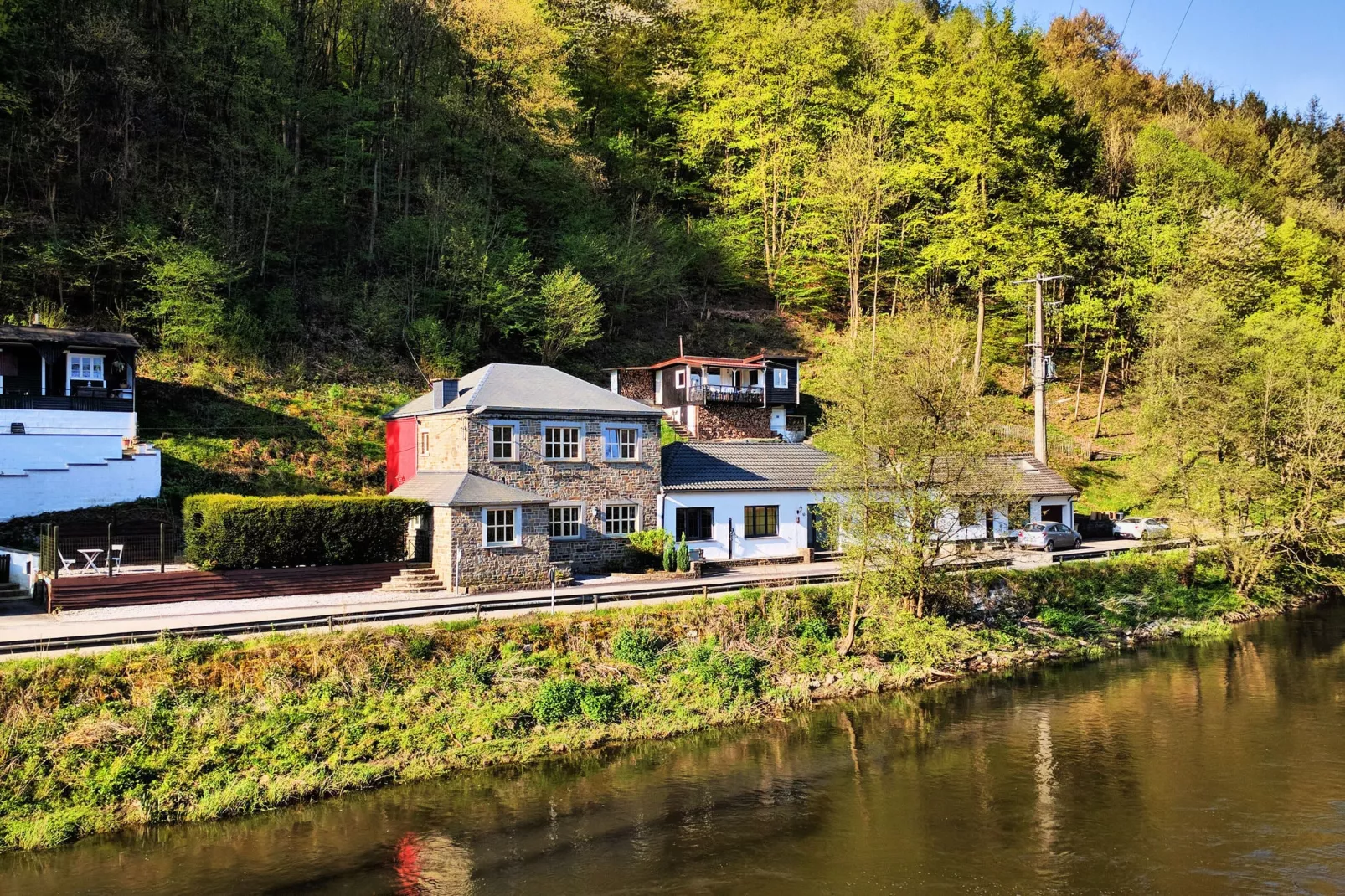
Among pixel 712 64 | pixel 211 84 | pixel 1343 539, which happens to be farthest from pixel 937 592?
pixel 712 64

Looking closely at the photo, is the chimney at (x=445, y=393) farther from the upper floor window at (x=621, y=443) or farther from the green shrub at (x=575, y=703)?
the green shrub at (x=575, y=703)

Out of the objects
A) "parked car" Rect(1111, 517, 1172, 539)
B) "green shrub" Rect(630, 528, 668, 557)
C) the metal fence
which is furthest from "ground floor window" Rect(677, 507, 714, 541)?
"parked car" Rect(1111, 517, 1172, 539)

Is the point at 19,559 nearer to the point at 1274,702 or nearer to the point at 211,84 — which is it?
the point at 211,84

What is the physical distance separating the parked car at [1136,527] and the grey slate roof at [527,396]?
84.5ft

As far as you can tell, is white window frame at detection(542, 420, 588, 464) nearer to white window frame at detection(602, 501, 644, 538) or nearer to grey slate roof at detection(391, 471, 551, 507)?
white window frame at detection(602, 501, 644, 538)

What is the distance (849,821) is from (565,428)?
746 inches

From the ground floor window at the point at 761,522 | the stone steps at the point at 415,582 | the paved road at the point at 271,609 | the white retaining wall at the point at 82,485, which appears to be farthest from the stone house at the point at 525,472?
the white retaining wall at the point at 82,485

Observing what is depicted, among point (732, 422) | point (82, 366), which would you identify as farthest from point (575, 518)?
point (82, 366)

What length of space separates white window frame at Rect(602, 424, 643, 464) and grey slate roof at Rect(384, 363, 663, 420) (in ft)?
1.88

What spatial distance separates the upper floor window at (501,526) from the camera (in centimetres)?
2811

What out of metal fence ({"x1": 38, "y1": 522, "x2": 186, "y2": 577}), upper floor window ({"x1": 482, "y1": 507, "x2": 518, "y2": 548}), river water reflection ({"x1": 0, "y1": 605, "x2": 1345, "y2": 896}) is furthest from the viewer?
upper floor window ({"x1": 482, "y1": 507, "x2": 518, "y2": 548})

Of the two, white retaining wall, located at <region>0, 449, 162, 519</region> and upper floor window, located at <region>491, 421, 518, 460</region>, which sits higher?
upper floor window, located at <region>491, 421, 518, 460</region>

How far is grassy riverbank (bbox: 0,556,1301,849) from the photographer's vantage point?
16.2 metres

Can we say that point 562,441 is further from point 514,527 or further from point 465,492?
point 465,492
